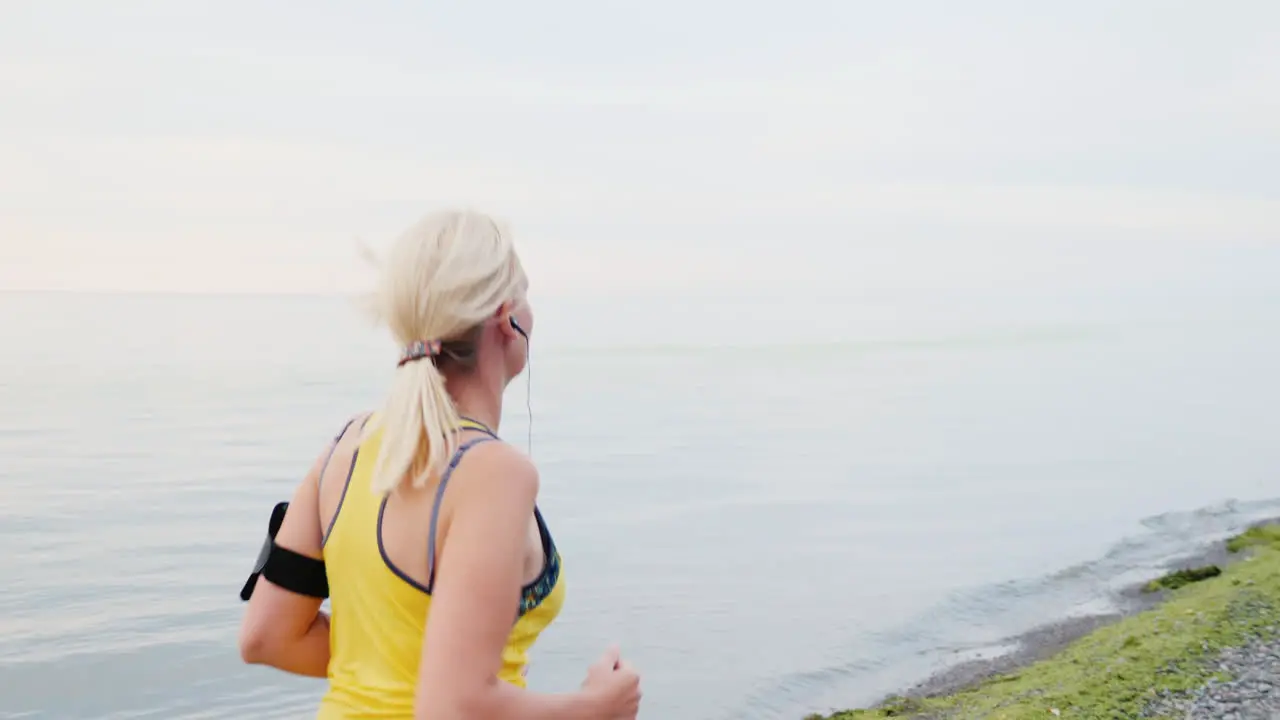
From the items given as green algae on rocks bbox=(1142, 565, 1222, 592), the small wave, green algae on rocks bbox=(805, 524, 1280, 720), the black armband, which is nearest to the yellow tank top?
the black armband

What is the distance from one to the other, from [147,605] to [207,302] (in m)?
176

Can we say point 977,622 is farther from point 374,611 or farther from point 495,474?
point 495,474

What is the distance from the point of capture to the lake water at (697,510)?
48.1 feet

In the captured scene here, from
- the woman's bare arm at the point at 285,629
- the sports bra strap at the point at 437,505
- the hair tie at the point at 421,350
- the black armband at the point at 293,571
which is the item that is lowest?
the woman's bare arm at the point at 285,629

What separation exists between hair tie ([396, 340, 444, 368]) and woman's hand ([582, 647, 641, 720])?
691 mm

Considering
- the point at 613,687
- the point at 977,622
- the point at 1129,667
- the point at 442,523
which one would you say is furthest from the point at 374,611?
the point at 977,622

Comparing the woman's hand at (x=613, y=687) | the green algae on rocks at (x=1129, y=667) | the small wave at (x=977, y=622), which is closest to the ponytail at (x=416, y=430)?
the woman's hand at (x=613, y=687)

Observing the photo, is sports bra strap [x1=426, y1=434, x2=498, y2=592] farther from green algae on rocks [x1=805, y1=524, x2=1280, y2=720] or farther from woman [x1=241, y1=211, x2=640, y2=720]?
green algae on rocks [x1=805, y1=524, x2=1280, y2=720]

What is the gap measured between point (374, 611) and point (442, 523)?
0.90 feet

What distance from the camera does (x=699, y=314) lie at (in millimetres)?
146125

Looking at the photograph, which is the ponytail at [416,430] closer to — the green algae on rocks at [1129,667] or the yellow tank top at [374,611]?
the yellow tank top at [374,611]

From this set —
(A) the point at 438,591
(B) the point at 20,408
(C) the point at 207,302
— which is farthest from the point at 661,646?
(C) the point at 207,302

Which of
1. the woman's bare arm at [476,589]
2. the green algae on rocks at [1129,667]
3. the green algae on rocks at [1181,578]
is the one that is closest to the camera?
the woman's bare arm at [476,589]

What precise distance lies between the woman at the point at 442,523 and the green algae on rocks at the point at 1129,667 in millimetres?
7425
